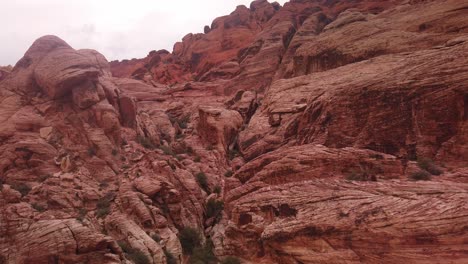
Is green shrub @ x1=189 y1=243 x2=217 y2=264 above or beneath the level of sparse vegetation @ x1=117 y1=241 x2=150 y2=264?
beneath

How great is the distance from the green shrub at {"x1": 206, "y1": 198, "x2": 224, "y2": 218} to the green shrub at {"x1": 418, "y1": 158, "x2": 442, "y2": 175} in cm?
1455

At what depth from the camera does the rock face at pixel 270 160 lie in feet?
54.2

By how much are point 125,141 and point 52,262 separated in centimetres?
1625

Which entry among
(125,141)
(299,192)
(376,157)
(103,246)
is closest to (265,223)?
(299,192)

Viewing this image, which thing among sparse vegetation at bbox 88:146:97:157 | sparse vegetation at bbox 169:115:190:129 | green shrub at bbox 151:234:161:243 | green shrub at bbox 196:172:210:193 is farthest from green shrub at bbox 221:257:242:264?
sparse vegetation at bbox 169:115:190:129

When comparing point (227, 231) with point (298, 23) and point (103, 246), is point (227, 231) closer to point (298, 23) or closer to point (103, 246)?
point (103, 246)

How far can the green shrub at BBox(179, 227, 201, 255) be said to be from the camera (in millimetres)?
24017

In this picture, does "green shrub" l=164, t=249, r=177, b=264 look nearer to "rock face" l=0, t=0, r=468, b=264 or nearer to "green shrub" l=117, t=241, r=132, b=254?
"rock face" l=0, t=0, r=468, b=264

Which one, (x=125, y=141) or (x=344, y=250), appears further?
(x=125, y=141)

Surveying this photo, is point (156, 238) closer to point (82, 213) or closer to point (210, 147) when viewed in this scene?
point (82, 213)

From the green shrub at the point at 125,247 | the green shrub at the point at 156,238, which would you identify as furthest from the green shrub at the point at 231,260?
the green shrub at the point at 125,247

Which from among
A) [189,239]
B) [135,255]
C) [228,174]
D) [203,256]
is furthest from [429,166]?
[228,174]

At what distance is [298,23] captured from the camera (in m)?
57.2

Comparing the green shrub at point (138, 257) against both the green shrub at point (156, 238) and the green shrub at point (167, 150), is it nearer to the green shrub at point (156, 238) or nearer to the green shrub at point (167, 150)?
the green shrub at point (156, 238)
